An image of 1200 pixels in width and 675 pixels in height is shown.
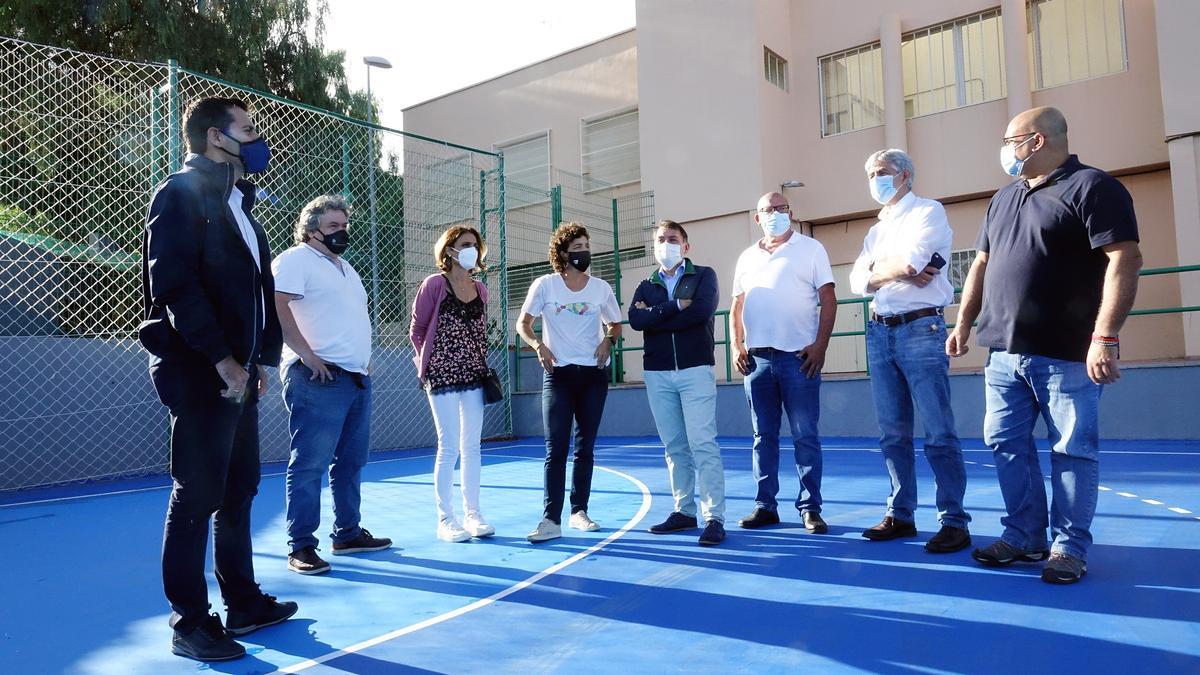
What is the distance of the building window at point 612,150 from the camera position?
1491 centimetres

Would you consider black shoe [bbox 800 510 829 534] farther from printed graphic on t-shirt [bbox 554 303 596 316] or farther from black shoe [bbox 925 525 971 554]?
printed graphic on t-shirt [bbox 554 303 596 316]

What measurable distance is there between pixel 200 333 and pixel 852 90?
40.6 ft

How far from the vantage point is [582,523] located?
4.60 meters

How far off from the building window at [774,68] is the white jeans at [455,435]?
32.5 ft

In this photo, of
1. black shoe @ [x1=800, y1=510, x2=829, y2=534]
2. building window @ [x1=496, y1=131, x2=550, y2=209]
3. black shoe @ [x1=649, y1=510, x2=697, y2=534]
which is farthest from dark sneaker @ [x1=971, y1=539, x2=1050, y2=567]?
building window @ [x1=496, y1=131, x2=550, y2=209]

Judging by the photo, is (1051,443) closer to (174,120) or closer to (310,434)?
(310,434)

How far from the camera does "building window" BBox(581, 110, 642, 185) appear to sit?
48.9ft

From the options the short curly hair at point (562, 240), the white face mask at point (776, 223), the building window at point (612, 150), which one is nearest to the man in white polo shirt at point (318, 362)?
the short curly hair at point (562, 240)

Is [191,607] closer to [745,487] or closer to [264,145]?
[264,145]

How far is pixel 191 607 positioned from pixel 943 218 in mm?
3548

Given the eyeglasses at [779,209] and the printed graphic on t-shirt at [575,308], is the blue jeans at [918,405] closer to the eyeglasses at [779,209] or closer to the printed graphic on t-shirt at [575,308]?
the eyeglasses at [779,209]

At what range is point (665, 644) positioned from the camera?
265 cm

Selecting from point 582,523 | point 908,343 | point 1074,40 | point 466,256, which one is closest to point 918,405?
point 908,343

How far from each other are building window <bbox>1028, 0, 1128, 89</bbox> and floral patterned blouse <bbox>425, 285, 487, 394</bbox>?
410 inches
